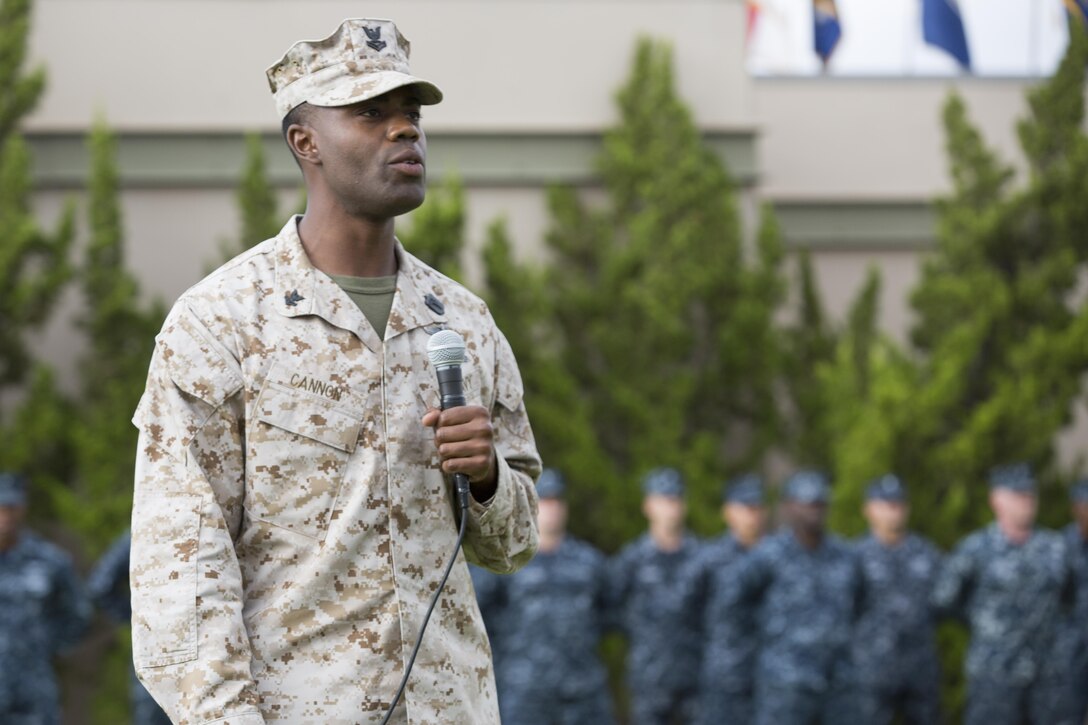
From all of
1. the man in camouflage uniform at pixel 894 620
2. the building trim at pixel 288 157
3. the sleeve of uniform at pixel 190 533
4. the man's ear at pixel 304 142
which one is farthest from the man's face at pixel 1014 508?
the sleeve of uniform at pixel 190 533

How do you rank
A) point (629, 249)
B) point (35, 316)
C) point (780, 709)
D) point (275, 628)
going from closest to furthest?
1. point (275, 628)
2. point (780, 709)
3. point (35, 316)
4. point (629, 249)

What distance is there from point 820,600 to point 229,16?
→ 19.7ft

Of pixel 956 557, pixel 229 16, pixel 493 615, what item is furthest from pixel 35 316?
pixel 956 557

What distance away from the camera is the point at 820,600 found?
10.2 m

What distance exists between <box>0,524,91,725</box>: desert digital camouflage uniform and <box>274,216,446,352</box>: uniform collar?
6.87 metres

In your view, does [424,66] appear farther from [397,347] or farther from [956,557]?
[397,347]

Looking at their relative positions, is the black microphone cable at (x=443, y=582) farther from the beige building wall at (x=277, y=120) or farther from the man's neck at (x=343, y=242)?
the beige building wall at (x=277, y=120)

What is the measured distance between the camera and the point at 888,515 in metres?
10.9

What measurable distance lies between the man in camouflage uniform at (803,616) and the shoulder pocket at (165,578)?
777 centimetres

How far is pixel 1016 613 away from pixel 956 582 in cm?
42

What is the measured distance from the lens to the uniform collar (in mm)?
2961

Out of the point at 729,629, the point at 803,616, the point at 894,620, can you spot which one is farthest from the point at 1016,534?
the point at 729,629

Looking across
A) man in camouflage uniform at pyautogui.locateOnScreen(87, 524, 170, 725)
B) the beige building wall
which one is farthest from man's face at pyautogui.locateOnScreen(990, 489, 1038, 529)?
man in camouflage uniform at pyautogui.locateOnScreen(87, 524, 170, 725)

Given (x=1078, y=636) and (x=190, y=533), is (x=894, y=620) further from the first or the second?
(x=190, y=533)
